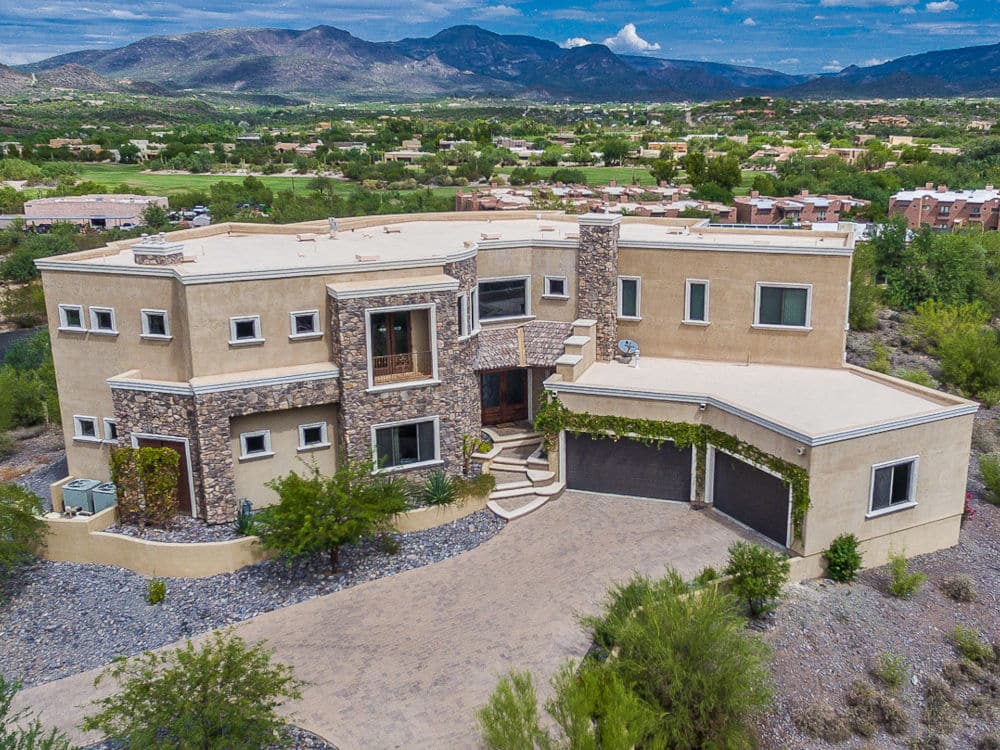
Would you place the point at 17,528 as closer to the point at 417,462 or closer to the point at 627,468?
the point at 417,462

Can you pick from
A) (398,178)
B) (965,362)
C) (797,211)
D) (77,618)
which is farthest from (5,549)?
(398,178)

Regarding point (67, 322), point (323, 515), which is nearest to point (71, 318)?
point (67, 322)

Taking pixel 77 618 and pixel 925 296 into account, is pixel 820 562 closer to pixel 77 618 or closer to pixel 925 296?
pixel 77 618

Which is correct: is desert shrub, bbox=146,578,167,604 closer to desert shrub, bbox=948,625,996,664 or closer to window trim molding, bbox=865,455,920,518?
window trim molding, bbox=865,455,920,518

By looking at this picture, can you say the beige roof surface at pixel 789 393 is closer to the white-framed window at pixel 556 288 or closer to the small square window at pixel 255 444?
the white-framed window at pixel 556 288

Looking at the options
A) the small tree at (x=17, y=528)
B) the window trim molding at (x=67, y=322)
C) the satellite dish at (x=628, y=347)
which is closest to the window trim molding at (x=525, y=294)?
the satellite dish at (x=628, y=347)

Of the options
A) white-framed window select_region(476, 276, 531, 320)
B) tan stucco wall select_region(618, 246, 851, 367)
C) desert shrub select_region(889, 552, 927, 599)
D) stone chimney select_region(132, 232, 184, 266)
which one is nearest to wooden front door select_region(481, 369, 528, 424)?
white-framed window select_region(476, 276, 531, 320)
